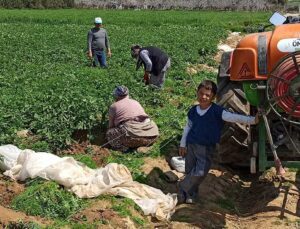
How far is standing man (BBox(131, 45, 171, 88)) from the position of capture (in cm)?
1084

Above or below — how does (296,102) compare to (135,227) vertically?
above

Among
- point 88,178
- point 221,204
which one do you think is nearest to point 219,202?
point 221,204

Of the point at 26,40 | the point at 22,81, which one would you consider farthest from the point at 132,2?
the point at 22,81

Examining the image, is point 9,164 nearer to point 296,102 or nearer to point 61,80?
point 296,102

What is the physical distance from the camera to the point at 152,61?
1104 cm

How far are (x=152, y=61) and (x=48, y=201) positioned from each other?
6.02m

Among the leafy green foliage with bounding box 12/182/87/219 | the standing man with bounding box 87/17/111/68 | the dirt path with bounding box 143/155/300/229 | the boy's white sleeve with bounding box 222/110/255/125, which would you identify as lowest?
the dirt path with bounding box 143/155/300/229

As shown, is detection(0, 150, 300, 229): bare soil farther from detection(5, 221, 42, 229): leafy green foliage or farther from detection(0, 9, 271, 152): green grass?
detection(0, 9, 271, 152): green grass

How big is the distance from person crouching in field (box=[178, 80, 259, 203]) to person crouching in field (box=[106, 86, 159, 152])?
151cm

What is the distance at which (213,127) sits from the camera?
6.21 metres

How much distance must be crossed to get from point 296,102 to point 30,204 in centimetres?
292

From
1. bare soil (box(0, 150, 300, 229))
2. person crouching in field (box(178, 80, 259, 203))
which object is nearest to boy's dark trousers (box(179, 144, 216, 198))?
person crouching in field (box(178, 80, 259, 203))

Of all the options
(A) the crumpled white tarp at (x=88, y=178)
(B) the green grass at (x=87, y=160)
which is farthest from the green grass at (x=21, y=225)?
(B) the green grass at (x=87, y=160)

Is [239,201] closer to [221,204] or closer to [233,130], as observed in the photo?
[221,204]
